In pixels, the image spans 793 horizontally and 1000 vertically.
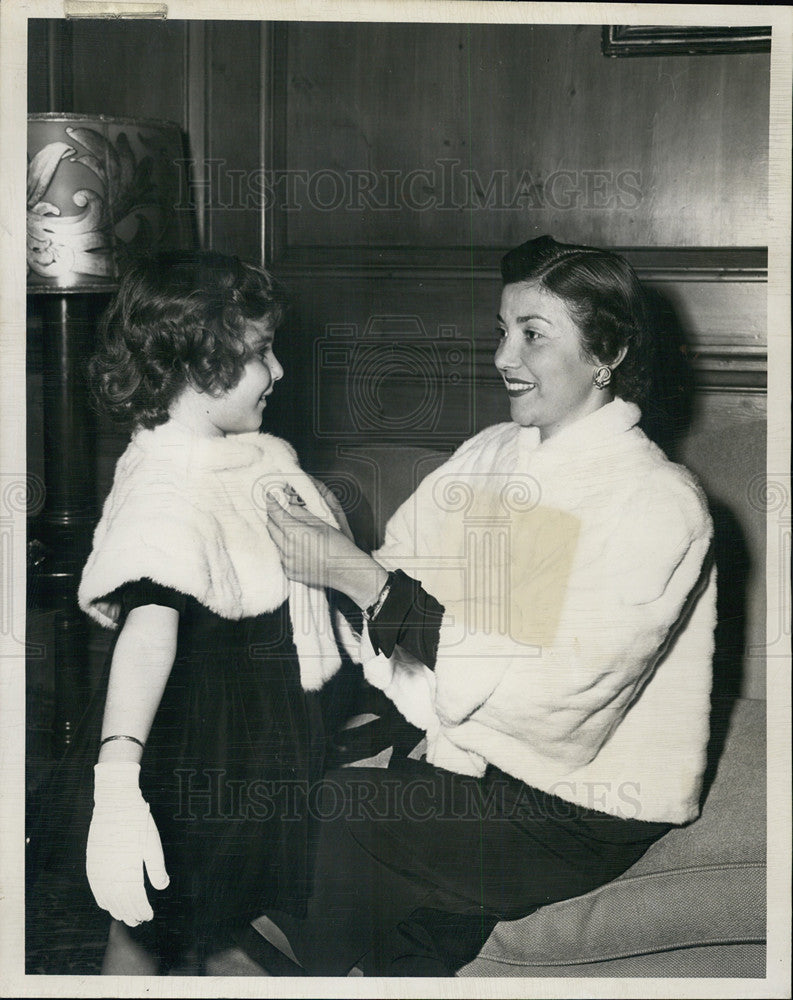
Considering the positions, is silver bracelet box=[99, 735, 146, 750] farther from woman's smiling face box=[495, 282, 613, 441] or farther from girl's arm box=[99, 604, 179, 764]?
woman's smiling face box=[495, 282, 613, 441]

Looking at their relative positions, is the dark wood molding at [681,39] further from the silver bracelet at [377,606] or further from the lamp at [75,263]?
the silver bracelet at [377,606]

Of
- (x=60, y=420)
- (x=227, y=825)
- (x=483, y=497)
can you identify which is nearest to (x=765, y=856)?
(x=483, y=497)

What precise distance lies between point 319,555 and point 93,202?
1.94ft

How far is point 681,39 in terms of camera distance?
1336mm

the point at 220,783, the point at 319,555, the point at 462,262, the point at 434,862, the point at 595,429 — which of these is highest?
the point at 462,262

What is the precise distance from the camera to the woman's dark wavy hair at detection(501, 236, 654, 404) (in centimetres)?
129

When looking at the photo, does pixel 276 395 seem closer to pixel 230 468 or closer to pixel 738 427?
pixel 230 468

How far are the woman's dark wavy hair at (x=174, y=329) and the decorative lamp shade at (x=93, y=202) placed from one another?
0.12 ft

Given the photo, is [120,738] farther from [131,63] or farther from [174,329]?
[131,63]

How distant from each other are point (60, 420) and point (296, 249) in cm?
41

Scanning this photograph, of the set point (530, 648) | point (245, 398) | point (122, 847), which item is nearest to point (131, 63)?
point (245, 398)

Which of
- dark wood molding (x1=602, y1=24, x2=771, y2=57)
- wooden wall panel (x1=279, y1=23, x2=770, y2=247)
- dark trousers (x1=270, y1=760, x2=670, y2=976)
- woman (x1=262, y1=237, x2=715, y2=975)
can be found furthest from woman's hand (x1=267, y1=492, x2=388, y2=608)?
dark wood molding (x1=602, y1=24, x2=771, y2=57)

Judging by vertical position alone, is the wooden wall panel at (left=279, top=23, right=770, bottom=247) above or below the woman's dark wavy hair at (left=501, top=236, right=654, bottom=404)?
above

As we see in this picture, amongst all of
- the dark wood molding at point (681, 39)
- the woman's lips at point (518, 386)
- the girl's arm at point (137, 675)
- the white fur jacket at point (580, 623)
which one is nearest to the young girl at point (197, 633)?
the girl's arm at point (137, 675)
